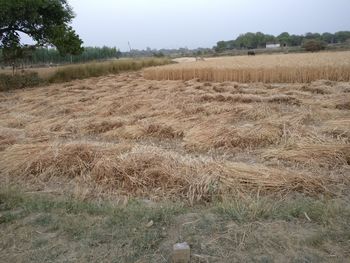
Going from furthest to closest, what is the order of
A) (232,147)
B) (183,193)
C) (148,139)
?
(148,139), (232,147), (183,193)

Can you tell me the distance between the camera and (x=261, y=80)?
44.5 ft

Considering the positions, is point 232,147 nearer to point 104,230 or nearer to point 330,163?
point 330,163

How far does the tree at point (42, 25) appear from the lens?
13695mm

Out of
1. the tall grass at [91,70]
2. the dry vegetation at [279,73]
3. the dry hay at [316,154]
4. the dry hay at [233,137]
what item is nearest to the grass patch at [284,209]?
the dry hay at [316,154]

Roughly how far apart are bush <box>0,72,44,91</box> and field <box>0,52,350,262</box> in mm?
10273

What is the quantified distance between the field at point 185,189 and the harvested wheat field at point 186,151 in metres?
0.02

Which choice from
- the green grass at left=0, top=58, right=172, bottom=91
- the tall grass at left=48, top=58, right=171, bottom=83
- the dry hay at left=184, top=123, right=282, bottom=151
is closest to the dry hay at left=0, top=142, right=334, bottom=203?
the dry hay at left=184, top=123, right=282, bottom=151

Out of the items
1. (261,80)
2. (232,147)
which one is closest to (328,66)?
(261,80)

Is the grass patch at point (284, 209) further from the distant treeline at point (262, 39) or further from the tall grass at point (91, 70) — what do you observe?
the distant treeline at point (262, 39)

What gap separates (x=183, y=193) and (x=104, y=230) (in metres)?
0.99

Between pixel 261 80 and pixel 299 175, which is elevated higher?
pixel 261 80

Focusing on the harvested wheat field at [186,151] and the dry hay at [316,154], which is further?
the dry hay at [316,154]

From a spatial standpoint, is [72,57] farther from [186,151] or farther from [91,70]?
[186,151]

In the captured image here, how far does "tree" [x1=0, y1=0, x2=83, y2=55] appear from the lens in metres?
13.7
